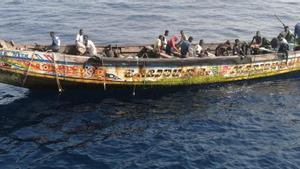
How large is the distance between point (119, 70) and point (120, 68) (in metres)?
0.11

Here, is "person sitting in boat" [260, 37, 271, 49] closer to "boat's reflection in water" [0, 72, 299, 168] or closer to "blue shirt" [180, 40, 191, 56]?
"boat's reflection in water" [0, 72, 299, 168]

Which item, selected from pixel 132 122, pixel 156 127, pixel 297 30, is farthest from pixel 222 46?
pixel 132 122

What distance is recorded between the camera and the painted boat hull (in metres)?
18.0

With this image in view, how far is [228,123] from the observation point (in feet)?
57.9

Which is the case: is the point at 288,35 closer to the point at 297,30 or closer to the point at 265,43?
the point at 297,30

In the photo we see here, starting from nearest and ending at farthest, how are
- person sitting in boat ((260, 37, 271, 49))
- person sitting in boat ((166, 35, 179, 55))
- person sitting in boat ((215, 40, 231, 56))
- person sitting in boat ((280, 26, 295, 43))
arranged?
person sitting in boat ((166, 35, 179, 55)) → person sitting in boat ((215, 40, 231, 56)) → person sitting in boat ((260, 37, 271, 49)) → person sitting in boat ((280, 26, 295, 43))

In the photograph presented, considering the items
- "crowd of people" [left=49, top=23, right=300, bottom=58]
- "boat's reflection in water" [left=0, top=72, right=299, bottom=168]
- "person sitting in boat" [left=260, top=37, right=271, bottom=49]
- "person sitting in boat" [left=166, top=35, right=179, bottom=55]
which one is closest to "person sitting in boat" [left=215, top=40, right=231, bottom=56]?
"crowd of people" [left=49, top=23, right=300, bottom=58]

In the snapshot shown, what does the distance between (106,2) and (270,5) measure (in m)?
18.2

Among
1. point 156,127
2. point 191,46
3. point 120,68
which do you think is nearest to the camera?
point 156,127

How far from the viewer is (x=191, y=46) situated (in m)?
21.3

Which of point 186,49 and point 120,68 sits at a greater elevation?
point 186,49

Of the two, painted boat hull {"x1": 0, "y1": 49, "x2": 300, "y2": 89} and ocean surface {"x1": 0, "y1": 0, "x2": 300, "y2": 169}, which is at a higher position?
painted boat hull {"x1": 0, "y1": 49, "x2": 300, "y2": 89}

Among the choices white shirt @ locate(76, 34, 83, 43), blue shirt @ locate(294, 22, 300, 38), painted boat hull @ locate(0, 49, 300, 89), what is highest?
blue shirt @ locate(294, 22, 300, 38)

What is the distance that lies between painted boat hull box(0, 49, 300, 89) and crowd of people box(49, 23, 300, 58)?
877mm
